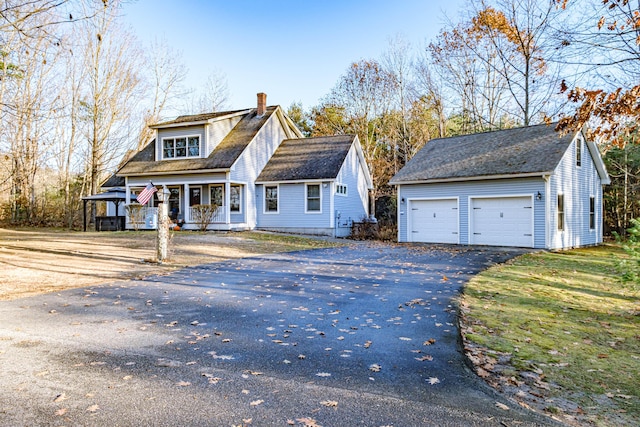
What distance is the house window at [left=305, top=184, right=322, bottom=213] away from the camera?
23.1 meters

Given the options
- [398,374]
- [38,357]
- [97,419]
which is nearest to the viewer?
[97,419]

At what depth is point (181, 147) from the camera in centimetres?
2489

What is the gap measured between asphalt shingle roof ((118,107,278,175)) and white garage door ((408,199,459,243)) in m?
9.65

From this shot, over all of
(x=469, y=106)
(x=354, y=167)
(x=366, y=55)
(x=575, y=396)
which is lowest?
(x=575, y=396)

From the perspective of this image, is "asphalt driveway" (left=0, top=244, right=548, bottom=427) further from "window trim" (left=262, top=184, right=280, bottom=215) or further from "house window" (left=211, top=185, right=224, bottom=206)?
"house window" (left=211, top=185, right=224, bottom=206)

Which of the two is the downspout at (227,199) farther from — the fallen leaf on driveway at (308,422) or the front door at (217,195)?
the fallen leaf on driveway at (308,422)

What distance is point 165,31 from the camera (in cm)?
3462

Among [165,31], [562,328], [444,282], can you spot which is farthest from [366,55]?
[562,328]

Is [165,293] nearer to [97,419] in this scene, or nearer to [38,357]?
[38,357]

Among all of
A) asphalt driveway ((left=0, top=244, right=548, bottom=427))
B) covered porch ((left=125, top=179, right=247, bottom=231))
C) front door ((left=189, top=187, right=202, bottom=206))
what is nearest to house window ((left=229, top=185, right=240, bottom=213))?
covered porch ((left=125, top=179, right=247, bottom=231))

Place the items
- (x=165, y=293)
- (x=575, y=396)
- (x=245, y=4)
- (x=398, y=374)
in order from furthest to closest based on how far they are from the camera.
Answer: (x=245, y=4) < (x=165, y=293) < (x=398, y=374) < (x=575, y=396)

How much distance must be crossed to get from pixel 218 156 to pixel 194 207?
3.06 metres

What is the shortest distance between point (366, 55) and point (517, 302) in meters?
29.2

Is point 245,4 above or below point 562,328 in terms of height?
above
